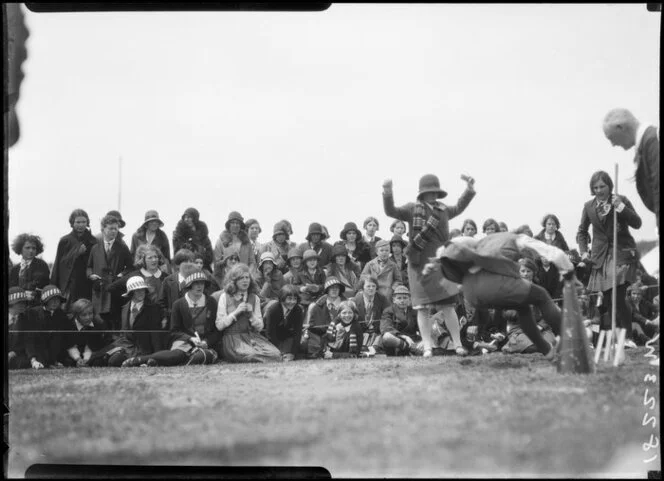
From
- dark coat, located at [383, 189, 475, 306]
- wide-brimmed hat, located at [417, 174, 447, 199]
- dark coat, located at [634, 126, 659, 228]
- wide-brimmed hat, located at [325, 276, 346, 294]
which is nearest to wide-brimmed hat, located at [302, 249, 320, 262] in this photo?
wide-brimmed hat, located at [325, 276, 346, 294]

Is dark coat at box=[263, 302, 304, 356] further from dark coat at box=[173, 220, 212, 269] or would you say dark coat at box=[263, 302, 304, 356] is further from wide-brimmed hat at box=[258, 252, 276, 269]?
dark coat at box=[173, 220, 212, 269]

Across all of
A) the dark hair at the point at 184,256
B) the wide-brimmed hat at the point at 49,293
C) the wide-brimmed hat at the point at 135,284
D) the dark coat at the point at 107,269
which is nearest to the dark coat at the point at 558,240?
the dark hair at the point at 184,256

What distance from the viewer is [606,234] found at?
28.1 ft

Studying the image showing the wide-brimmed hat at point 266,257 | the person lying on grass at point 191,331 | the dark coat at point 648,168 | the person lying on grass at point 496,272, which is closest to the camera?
the dark coat at point 648,168

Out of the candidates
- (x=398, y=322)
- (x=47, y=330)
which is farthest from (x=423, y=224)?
(x=47, y=330)

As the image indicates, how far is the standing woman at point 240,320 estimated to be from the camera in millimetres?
Answer: 9398

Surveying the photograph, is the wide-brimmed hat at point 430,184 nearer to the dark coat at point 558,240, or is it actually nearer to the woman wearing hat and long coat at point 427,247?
the woman wearing hat and long coat at point 427,247

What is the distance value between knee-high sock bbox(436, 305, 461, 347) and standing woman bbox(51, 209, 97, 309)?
3.76m

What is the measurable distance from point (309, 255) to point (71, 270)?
256 cm

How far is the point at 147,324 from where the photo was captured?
940 cm

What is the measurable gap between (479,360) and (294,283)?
257cm

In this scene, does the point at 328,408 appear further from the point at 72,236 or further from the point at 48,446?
the point at 72,236

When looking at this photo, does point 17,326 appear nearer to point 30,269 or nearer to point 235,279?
point 30,269

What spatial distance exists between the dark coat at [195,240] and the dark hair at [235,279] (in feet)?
1.81
